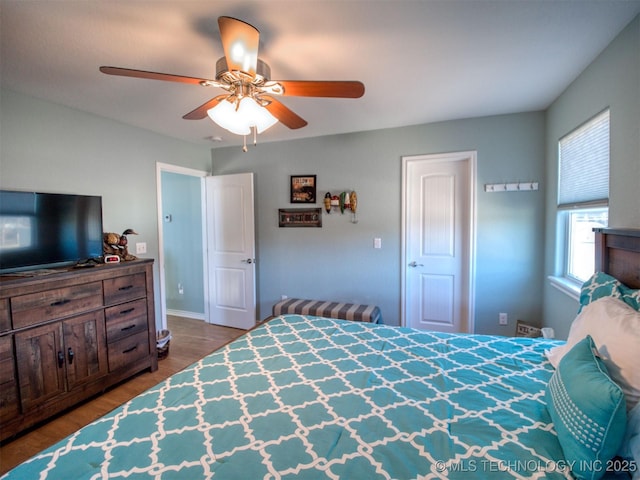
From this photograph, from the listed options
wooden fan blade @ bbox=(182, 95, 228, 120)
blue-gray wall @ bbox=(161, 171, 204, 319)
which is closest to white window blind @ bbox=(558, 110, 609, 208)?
wooden fan blade @ bbox=(182, 95, 228, 120)

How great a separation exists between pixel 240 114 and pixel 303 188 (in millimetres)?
2003

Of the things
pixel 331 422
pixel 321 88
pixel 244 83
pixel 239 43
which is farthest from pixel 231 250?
pixel 331 422

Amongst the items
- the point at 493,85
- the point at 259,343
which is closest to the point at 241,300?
the point at 259,343

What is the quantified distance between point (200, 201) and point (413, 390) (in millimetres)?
3711

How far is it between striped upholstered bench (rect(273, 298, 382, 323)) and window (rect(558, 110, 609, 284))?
1.70 m

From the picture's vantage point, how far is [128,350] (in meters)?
2.47

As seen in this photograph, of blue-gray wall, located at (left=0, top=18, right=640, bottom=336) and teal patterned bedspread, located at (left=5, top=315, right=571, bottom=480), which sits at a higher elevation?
blue-gray wall, located at (left=0, top=18, right=640, bottom=336)

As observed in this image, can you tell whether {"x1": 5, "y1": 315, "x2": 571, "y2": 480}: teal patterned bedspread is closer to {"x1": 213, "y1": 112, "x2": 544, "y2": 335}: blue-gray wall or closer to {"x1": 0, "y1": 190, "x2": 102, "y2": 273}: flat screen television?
{"x1": 213, "y1": 112, "x2": 544, "y2": 335}: blue-gray wall

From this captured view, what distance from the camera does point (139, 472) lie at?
0.87 metres

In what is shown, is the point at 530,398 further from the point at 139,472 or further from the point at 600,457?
the point at 139,472

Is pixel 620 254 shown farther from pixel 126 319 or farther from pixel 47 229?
pixel 47 229

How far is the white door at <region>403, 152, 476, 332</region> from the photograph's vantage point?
3053 millimetres

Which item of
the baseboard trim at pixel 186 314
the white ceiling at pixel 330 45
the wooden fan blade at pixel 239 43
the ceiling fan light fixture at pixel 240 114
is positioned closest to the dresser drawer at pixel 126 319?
the baseboard trim at pixel 186 314

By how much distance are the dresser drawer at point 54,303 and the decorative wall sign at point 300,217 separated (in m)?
2.00
